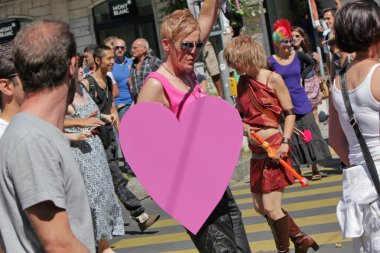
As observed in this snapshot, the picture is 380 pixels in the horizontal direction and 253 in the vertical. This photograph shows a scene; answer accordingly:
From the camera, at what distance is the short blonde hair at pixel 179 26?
456 cm

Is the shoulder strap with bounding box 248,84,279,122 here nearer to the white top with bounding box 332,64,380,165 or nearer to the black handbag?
the black handbag

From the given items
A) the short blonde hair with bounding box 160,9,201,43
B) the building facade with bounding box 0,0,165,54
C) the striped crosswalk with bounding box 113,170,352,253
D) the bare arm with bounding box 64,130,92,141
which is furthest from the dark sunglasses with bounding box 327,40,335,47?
the building facade with bounding box 0,0,165,54

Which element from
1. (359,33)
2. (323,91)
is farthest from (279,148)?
(323,91)

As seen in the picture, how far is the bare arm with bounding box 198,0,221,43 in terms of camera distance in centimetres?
474

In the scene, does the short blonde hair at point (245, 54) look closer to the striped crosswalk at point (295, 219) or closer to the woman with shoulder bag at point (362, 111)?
the striped crosswalk at point (295, 219)

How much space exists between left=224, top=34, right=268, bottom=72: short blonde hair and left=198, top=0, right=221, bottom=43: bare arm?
1350 mm

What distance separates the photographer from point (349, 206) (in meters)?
4.04

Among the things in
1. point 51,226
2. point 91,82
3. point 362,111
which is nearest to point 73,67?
point 51,226

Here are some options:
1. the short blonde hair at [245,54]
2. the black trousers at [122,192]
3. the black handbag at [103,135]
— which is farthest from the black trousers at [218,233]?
the black trousers at [122,192]

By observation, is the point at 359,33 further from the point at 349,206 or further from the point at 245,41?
the point at 245,41

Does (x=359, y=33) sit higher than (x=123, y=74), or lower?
higher

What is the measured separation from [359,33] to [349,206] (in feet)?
2.60
